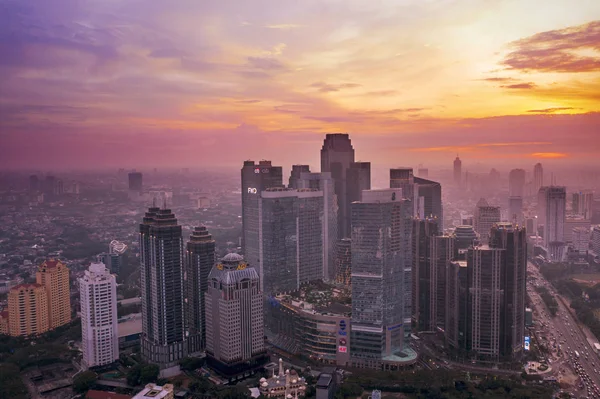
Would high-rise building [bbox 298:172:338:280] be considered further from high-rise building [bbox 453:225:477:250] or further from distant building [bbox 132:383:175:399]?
distant building [bbox 132:383:175:399]

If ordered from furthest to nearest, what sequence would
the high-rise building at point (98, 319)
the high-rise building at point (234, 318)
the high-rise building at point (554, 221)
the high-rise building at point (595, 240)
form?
1. the high-rise building at point (554, 221)
2. the high-rise building at point (595, 240)
3. the high-rise building at point (98, 319)
4. the high-rise building at point (234, 318)

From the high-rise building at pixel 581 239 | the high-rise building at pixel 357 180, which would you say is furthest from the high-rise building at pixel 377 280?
the high-rise building at pixel 581 239

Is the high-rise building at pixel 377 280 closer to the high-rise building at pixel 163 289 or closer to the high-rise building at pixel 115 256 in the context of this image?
the high-rise building at pixel 163 289

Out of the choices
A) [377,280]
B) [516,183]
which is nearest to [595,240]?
[516,183]

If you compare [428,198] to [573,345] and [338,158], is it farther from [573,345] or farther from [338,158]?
[573,345]

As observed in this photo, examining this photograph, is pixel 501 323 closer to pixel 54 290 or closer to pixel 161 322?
pixel 161 322

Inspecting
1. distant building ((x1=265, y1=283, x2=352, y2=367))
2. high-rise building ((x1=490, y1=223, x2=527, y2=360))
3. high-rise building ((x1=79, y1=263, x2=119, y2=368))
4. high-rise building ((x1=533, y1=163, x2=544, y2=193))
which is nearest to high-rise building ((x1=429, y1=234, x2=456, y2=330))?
high-rise building ((x1=490, y1=223, x2=527, y2=360))
